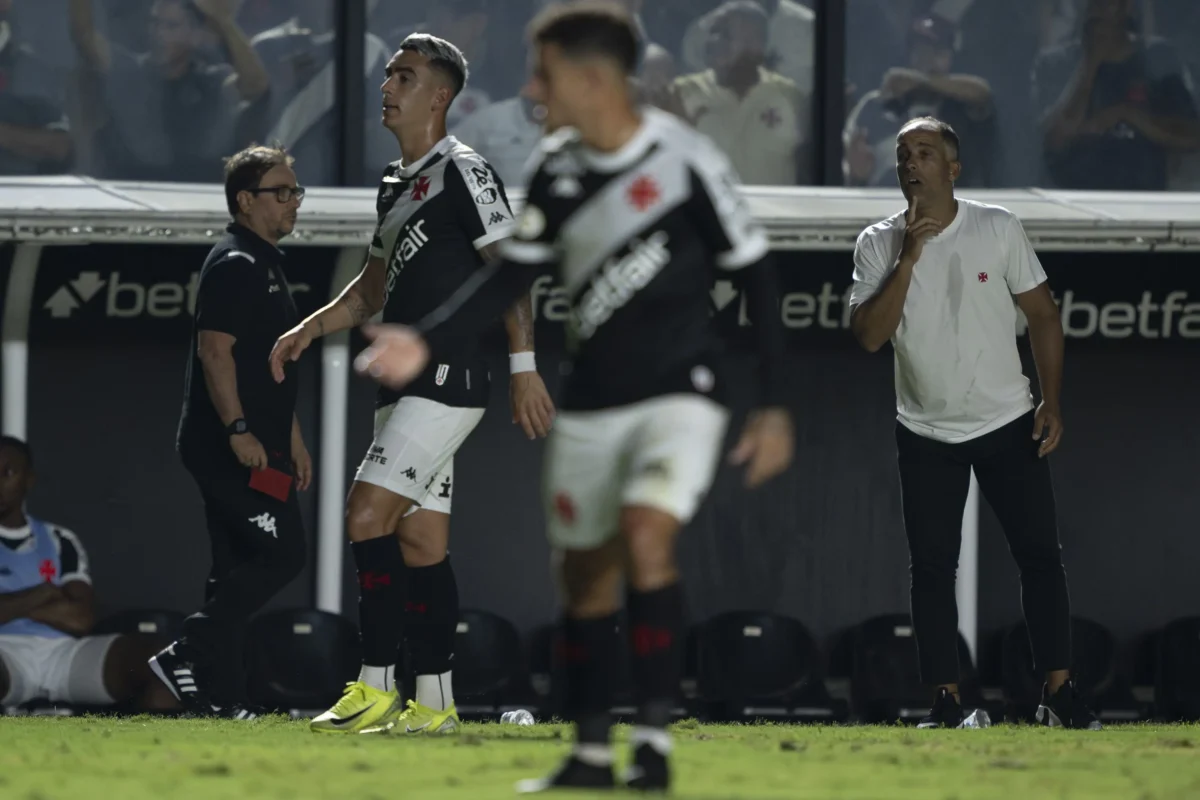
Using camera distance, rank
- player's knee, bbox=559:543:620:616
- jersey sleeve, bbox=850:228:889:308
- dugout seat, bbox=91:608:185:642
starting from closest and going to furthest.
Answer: player's knee, bbox=559:543:620:616 < jersey sleeve, bbox=850:228:889:308 < dugout seat, bbox=91:608:185:642

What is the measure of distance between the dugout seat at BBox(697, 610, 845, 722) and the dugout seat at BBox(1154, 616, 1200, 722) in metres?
1.59

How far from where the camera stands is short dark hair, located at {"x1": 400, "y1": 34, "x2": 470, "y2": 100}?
6797 millimetres

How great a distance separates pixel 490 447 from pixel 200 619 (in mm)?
3401

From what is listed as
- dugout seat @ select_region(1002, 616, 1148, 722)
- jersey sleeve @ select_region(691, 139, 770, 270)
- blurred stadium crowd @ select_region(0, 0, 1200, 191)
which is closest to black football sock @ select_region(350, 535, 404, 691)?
jersey sleeve @ select_region(691, 139, 770, 270)

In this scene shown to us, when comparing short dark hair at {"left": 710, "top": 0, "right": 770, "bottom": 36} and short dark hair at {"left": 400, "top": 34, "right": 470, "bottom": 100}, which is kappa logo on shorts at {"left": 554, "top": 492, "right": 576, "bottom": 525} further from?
short dark hair at {"left": 710, "top": 0, "right": 770, "bottom": 36}

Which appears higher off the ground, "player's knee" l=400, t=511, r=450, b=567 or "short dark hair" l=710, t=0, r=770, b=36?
"short dark hair" l=710, t=0, r=770, b=36

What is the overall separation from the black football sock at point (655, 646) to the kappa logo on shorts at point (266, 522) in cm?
345

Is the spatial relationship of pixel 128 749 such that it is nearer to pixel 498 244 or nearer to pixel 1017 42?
pixel 498 244

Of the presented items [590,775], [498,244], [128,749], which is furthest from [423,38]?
[590,775]

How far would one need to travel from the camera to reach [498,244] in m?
6.48

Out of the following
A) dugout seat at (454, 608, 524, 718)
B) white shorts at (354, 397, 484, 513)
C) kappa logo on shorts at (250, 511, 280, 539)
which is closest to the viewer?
white shorts at (354, 397, 484, 513)

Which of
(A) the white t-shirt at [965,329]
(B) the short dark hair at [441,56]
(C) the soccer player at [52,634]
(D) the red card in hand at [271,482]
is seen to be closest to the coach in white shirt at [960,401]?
(A) the white t-shirt at [965,329]

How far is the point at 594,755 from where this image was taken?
4.49 metres

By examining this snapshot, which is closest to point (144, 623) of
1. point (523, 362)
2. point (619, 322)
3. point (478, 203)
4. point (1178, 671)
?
point (523, 362)
